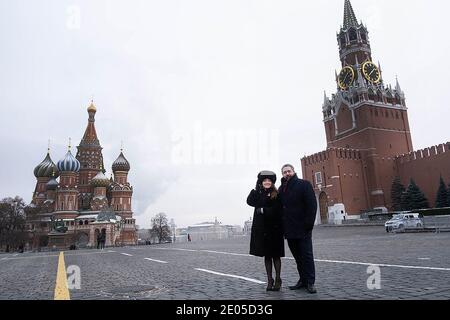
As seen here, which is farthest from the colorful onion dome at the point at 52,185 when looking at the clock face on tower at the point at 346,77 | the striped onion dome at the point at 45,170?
the clock face on tower at the point at 346,77

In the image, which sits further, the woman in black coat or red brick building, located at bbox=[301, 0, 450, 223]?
red brick building, located at bbox=[301, 0, 450, 223]

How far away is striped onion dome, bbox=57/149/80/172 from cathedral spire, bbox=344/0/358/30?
5869 cm

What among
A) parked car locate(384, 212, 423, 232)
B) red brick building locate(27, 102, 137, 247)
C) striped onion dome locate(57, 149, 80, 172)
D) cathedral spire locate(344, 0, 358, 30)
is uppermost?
cathedral spire locate(344, 0, 358, 30)

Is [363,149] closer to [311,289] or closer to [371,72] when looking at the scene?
[371,72]

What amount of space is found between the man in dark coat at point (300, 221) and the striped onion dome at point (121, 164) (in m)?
73.9

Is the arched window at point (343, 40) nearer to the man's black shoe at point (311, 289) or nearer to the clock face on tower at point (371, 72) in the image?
the clock face on tower at point (371, 72)

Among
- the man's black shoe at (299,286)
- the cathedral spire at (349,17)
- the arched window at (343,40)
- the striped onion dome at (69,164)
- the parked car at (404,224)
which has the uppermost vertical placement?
the cathedral spire at (349,17)

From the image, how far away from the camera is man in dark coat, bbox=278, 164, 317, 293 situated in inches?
205

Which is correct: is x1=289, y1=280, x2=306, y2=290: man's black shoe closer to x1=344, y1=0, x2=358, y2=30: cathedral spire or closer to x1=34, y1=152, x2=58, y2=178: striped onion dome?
x1=344, y1=0, x2=358, y2=30: cathedral spire

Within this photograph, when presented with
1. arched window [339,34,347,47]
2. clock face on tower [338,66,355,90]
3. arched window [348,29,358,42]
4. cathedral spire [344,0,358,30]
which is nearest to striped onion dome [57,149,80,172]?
clock face on tower [338,66,355,90]

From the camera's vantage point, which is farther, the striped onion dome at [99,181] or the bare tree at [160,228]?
the bare tree at [160,228]

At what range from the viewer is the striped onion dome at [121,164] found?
75750mm

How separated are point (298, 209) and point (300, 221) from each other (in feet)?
0.56
